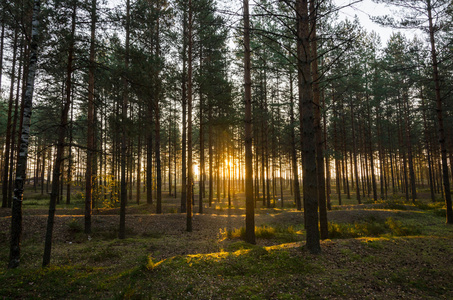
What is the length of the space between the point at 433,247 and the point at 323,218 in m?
3.48

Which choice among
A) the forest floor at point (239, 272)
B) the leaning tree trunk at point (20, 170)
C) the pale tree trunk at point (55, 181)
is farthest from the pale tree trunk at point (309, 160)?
the leaning tree trunk at point (20, 170)

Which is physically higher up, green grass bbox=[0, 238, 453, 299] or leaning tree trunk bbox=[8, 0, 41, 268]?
leaning tree trunk bbox=[8, 0, 41, 268]

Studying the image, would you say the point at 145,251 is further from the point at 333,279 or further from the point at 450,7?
the point at 450,7

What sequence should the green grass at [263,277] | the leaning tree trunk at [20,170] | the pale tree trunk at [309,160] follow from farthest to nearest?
the pale tree trunk at [309,160]
the leaning tree trunk at [20,170]
the green grass at [263,277]

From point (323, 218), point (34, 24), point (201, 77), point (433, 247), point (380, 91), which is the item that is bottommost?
point (433, 247)

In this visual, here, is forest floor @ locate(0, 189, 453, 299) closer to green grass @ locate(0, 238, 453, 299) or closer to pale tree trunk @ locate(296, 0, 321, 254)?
green grass @ locate(0, 238, 453, 299)

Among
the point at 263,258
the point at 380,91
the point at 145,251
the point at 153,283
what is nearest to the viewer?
the point at 153,283

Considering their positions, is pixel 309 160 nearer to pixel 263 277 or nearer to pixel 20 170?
pixel 263 277

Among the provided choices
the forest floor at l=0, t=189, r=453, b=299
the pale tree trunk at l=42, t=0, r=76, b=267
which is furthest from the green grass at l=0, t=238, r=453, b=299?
the pale tree trunk at l=42, t=0, r=76, b=267

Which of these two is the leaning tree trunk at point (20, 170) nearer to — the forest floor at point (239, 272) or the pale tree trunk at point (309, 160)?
the forest floor at point (239, 272)

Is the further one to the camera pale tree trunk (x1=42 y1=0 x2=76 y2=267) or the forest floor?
pale tree trunk (x1=42 y1=0 x2=76 y2=267)

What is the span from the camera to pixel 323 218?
8.98 metres

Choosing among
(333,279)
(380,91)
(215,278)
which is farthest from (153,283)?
(380,91)

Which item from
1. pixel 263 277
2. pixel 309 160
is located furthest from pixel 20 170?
pixel 309 160
